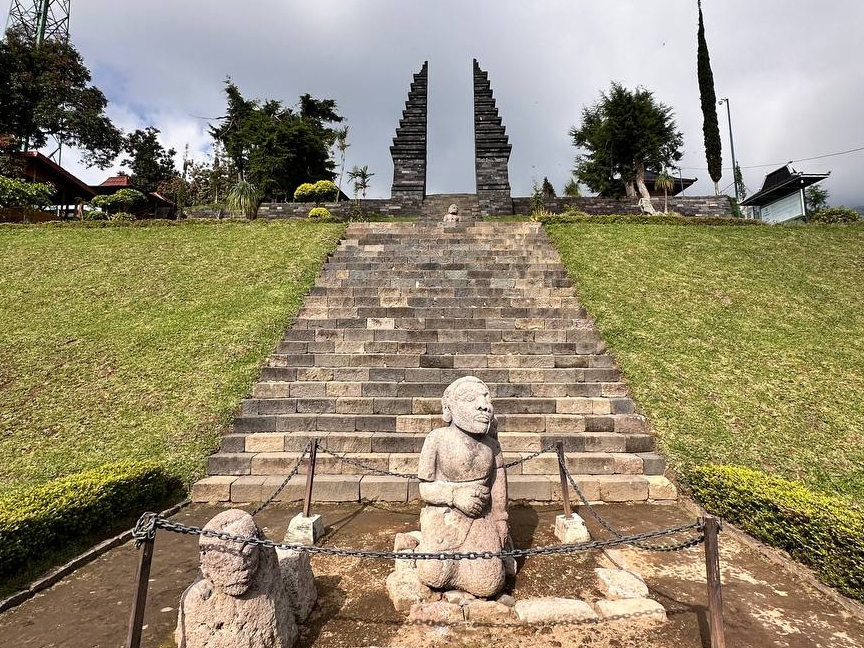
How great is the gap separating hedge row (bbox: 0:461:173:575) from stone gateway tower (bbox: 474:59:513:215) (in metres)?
18.6

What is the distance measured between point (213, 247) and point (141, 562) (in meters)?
12.0

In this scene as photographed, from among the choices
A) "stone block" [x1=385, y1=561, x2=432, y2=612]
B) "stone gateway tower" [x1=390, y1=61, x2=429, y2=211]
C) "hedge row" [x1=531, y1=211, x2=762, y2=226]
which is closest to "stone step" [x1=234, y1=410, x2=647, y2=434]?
"stone block" [x1=385, y1=561, x2=432, y2=612]

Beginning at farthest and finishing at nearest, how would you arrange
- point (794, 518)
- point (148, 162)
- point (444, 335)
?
point (148, 162)
point (444, 335)
point (794, 518)

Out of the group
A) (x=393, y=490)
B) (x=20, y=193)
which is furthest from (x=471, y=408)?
(x=20, y=193)

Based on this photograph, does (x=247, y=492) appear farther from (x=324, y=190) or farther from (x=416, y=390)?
(x=324, y=190)

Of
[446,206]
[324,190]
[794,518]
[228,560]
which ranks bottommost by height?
[794,518]

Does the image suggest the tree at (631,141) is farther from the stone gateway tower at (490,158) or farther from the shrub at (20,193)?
the shrub at (20,193)

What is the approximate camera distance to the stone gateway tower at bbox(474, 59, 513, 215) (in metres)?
21.6

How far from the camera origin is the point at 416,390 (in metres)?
7.31

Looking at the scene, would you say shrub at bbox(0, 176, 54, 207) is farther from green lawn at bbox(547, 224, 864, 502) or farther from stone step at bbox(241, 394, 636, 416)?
green lawn at bbox(547, 224, 864, 502)

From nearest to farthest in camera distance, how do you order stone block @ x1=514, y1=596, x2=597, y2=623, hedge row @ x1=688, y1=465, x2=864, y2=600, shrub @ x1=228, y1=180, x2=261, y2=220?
1. stone block @ x1=514, y1=596, x2=597, y2=623
2. hedge row @ x1=688, y1=465, x2=864, y2=600
3. shrub @ x1=228, y1=180, x2=261, y2=220

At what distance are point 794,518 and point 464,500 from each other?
3318 millimetres

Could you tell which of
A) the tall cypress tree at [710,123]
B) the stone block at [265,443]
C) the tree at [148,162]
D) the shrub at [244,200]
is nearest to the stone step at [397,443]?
the stone block at [265,443]

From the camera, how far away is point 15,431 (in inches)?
248
